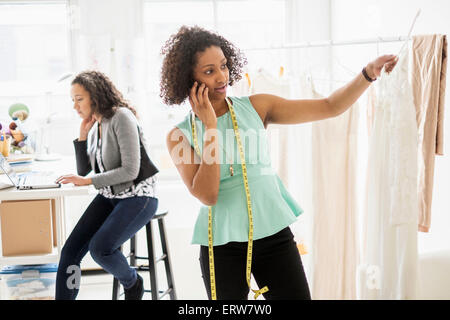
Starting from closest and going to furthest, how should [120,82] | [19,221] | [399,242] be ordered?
[399,242], [19,221], [120,82]

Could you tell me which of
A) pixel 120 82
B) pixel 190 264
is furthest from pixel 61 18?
pixel 190 264

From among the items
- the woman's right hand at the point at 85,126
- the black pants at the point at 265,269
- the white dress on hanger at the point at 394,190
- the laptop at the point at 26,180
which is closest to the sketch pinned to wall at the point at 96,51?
the woman's right hand at the point at 85,126

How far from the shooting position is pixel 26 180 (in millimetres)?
2416

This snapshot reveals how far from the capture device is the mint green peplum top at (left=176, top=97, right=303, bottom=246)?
1.50m

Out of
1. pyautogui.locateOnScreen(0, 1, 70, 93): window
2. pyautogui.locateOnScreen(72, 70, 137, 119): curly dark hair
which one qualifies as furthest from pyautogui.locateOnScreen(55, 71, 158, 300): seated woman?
pyautogui.locateOnScreen(0, 1, 70, 93): window

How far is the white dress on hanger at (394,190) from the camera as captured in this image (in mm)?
1699

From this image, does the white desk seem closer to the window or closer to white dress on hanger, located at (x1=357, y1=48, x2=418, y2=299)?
white dress on hanger, located at (x1=357, y1=48, x2=418, y2=299)

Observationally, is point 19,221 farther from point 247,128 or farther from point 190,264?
point 190,264

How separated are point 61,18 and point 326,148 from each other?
9.18 feet

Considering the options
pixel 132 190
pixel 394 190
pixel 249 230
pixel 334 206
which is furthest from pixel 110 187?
pixel 394 190

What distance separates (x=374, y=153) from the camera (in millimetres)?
1800

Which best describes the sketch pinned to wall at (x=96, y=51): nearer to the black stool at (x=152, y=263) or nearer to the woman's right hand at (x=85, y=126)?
the woman's right hand at (x=85, y=126)

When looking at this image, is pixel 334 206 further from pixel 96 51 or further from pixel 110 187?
pixel 96 51

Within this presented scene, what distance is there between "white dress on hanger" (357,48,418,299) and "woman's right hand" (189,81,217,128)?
62cm
